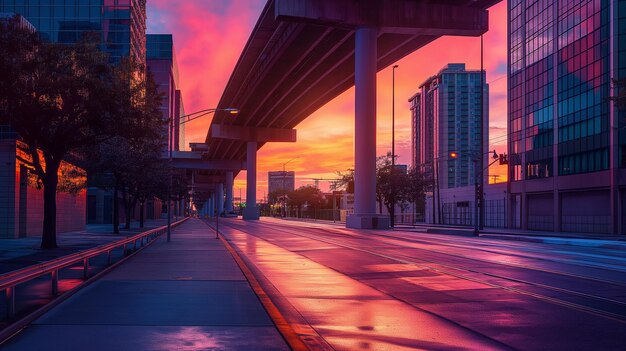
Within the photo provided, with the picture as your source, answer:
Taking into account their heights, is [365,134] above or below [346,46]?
below

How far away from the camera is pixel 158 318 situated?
29.6ft

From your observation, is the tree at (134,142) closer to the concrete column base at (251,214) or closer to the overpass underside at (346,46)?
the overpass underside at (346,46)

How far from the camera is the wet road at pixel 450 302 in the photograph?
796 cm

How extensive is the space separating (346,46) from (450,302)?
1951 inches

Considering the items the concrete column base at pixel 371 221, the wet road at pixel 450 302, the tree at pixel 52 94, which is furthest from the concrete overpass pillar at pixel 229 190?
the wet road at pixel 450 302

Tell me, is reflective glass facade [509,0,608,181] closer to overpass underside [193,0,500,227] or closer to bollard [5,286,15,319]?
overpass underside [193,0,500,227]

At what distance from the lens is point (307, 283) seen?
14.0 meters

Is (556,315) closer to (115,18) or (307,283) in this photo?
(307,283)

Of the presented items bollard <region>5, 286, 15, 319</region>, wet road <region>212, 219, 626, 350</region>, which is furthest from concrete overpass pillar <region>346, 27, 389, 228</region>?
bollard <region>5, 286, 15, 319</region>

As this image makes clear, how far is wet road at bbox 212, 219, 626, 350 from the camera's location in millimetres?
7957

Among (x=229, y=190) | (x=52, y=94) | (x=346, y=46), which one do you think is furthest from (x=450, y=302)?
(x=229, y=190)

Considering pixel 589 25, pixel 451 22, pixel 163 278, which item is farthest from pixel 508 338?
pixel 589 25

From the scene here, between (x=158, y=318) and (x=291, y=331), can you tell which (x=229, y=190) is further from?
(x=291, y=331)

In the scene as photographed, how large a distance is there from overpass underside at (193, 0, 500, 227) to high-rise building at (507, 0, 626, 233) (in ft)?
30.4
